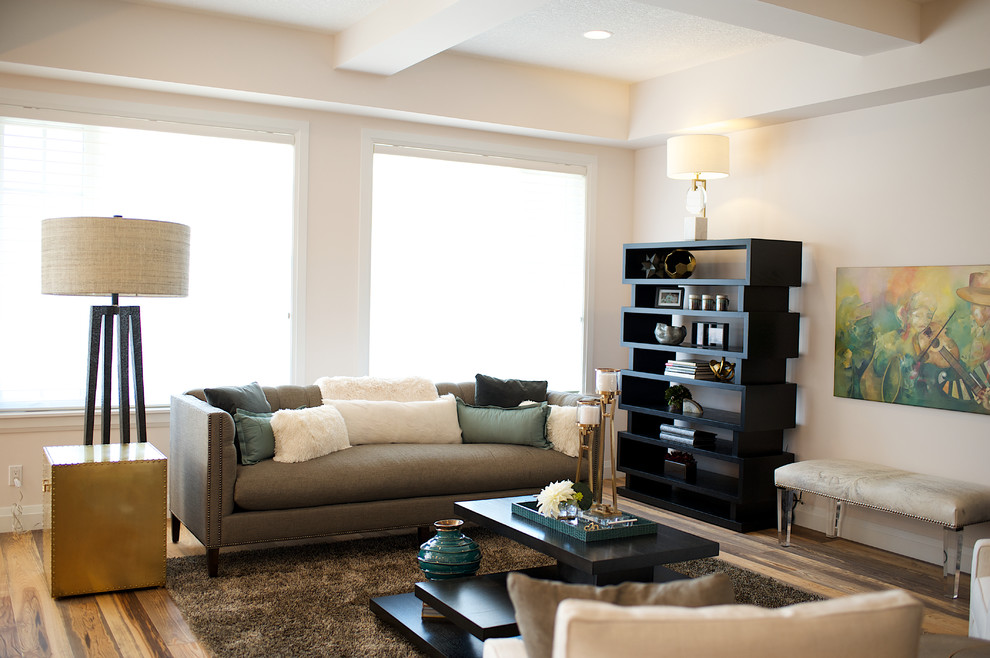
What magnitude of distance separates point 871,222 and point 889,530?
170 cm

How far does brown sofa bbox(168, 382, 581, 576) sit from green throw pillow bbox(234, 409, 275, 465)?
0.06 m

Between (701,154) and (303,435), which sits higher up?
(701,154)

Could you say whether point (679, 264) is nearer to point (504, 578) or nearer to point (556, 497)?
point (556, 497)

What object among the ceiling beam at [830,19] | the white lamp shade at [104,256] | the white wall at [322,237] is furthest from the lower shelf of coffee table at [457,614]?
the ceiling beam at [830,19]

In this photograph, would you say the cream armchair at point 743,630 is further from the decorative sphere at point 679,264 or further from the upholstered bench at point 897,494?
the decorative sphere at point 679,264

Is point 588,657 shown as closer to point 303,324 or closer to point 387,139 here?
point 303,324

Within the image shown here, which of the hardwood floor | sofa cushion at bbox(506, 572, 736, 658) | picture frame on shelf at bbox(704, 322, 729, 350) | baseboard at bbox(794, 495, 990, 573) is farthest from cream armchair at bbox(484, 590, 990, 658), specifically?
picture frame on shelf at bbox(704, 322, 729, 350)

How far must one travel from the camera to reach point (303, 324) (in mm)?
5172

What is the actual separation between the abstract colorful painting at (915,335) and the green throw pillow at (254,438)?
10.5 ft

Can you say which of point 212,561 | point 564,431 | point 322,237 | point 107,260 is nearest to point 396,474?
point 212,561

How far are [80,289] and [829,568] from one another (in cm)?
374

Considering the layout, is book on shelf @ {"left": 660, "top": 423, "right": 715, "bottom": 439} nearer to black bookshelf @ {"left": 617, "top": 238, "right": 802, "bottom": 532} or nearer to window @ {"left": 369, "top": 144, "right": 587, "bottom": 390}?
black bookshelf @ {"left": 617, "top": 238, "right": 802, "bottom": 532}

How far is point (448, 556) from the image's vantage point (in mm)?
3135

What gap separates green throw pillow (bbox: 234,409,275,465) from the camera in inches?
155
